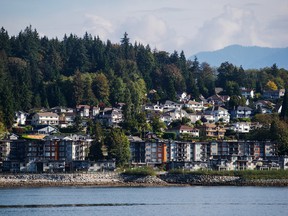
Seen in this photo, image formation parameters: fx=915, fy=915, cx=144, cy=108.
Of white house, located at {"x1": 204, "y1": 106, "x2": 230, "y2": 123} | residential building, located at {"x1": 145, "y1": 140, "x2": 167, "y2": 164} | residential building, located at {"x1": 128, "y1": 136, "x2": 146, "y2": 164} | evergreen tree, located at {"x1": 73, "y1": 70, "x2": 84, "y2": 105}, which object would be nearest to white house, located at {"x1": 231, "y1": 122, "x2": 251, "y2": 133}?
white house, located at {"x1": 204, "y1": 106, "x2": 230, "y2": 123}

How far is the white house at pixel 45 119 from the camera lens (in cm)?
9823

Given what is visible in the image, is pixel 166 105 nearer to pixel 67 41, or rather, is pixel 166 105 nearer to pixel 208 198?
pixel 67 41

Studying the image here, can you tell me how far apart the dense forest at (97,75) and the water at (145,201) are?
90.8 feet

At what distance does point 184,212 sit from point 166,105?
63651mm

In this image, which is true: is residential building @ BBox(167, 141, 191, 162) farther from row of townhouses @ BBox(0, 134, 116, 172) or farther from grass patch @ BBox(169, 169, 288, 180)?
grass patch @ BBox(169, 169, 288, 180)

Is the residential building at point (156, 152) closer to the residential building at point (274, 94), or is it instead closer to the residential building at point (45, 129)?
the residential building at point (45, 129)

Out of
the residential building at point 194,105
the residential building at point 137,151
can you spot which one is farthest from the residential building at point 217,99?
the residential building at point 137,151

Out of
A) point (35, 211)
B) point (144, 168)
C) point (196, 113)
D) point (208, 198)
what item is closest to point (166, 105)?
point (196, 113)

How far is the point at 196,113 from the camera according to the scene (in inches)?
4375

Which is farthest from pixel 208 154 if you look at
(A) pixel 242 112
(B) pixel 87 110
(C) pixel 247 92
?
(C) pixel 247 92

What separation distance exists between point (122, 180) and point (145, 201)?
736 inches

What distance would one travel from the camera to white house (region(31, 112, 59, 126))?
98231 millimetres

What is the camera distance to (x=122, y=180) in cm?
7456

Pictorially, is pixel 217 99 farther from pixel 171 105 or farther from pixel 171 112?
pixel 171 112
